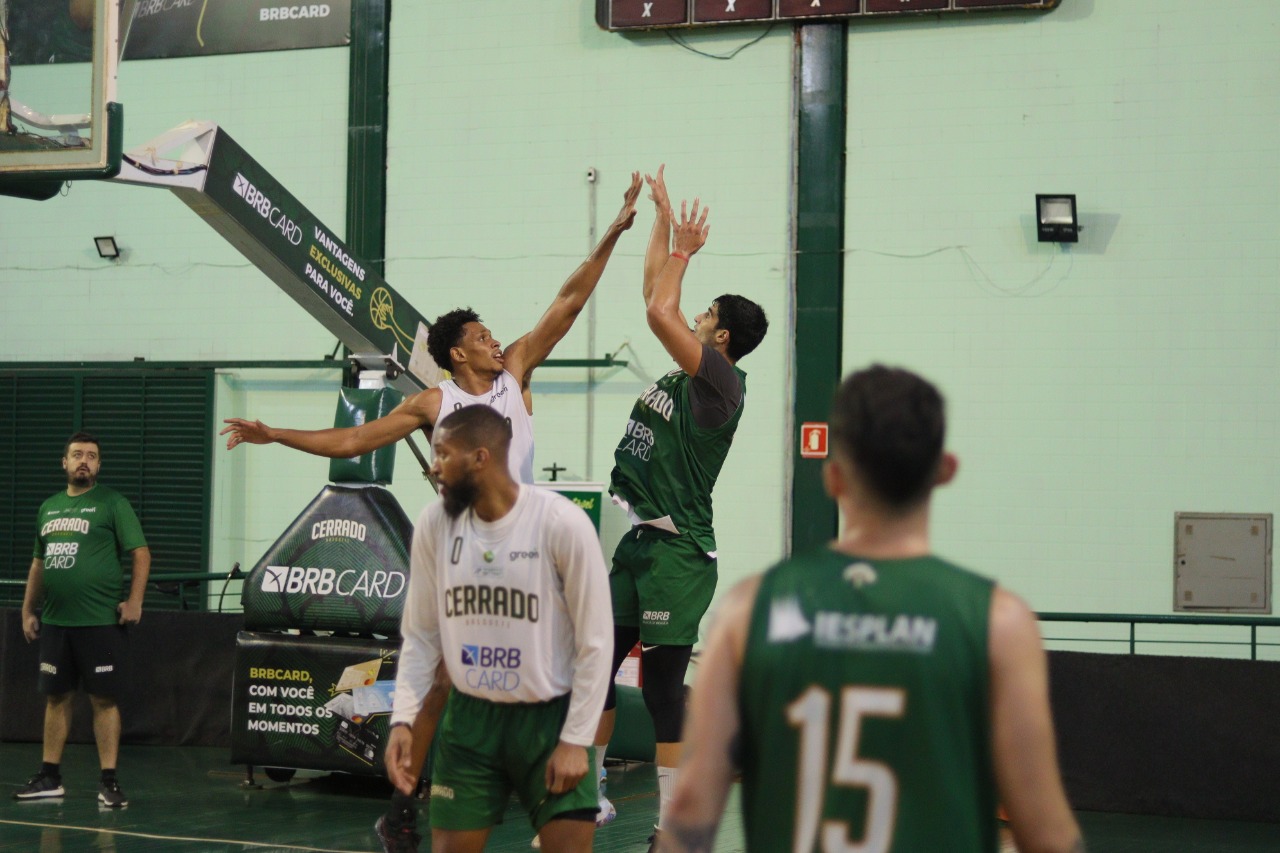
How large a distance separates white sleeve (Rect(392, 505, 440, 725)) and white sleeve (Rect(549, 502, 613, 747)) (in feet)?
1.24

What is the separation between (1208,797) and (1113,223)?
163 inches

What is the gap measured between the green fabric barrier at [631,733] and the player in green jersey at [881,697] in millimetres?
7046

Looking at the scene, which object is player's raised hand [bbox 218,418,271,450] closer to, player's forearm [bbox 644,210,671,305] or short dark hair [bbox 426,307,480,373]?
short dark hair [bbox 426,307,480,373]

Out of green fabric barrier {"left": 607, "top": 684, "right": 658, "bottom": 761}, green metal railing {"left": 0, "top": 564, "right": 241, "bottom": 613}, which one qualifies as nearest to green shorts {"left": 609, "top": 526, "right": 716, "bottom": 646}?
green fabric barrier {"left": 607, "top": 684, "right": 658, "bottom": 761}

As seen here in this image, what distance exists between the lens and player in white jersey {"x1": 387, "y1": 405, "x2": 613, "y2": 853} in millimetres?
4004

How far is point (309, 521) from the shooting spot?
8.16m

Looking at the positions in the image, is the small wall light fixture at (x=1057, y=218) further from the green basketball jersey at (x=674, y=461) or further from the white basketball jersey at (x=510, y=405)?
the white basketball jersey at (x=510, y=405)

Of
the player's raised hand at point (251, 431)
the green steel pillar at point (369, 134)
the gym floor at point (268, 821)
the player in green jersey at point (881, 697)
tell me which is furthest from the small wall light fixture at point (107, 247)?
the player in green jersey at point (881, 697)

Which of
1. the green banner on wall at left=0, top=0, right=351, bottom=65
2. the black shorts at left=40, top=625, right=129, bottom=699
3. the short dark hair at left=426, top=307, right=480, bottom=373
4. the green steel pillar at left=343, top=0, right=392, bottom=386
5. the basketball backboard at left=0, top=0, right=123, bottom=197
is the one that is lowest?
the black shorts at left=40, top=625, right=129, bottom=699

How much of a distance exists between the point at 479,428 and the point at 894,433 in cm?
199

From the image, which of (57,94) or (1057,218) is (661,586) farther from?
(1057,218)

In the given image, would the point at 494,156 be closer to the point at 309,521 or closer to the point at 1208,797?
the point at 309,521

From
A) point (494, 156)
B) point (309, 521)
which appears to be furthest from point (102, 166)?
point (494, 156)

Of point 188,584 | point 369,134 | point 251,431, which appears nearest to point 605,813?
point 251,431
